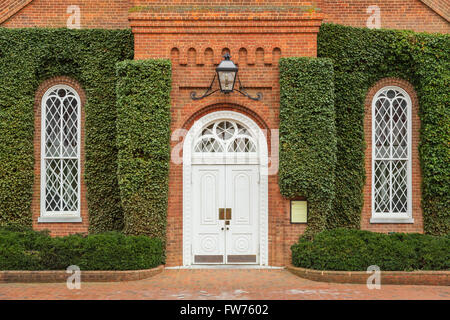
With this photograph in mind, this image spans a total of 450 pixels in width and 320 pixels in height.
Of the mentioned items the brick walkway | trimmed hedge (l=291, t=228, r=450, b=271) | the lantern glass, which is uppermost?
the lantern glass

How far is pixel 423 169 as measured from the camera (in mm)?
13562

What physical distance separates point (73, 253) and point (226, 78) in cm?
511

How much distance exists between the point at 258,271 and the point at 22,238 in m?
5.25

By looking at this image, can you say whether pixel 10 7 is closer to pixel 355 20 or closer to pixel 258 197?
pixel 258 197

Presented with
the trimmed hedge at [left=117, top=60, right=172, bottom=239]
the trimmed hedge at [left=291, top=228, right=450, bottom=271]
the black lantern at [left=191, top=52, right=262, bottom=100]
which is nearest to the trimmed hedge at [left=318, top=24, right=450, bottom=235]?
the trimmed hedge at [left=291, top=228, right=450, bottom=271]

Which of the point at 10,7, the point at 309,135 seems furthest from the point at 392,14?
the point at 10,7

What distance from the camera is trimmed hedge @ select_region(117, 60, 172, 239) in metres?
12.2

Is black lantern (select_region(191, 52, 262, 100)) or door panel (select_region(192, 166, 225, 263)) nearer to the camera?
black lantern (select_region(191, 52, 262, 100))

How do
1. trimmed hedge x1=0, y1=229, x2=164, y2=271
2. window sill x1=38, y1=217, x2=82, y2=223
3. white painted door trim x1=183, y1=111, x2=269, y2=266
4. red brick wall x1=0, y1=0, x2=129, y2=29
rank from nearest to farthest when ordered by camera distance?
trimmed hedge x1=0, y1=229, x2=164, y2=271, white painted door trim x1=183, y1=111, x2=269, y2=266, window sill x1=38, y1=217, x2=82, y2=223, red brick wall x1=0, y1=0, x2=129, y2=29

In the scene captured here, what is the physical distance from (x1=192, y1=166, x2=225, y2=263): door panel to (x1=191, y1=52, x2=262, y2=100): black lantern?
1.95m

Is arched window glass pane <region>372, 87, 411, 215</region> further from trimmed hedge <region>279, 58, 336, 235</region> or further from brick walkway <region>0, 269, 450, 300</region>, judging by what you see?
brick walkway <region>0, 269, 450, 300</region>

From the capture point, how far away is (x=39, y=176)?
13680mm

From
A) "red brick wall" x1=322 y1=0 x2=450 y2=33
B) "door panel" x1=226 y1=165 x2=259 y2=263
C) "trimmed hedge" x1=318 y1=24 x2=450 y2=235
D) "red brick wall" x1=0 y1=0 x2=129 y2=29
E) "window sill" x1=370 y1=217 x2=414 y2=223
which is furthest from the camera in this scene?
"red brick wall" x1=322 y1=0 x2=450 y2=33

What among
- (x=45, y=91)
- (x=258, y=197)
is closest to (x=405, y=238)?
(x=258, y=197)
